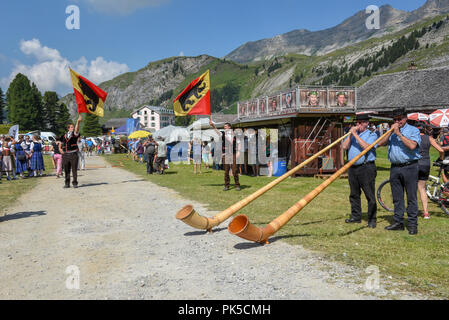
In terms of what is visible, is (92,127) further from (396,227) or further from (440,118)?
(396,227)

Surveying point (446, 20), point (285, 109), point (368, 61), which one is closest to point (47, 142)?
point (285, 109)

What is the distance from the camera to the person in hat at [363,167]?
6461 mm

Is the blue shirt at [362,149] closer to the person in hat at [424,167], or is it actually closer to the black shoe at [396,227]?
the black shoe at [396,227]

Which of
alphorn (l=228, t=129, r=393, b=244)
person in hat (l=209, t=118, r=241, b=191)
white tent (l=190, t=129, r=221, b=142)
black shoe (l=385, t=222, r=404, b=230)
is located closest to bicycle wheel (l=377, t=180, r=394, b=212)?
black shoe (l=385, t=222, r=404, b=230)

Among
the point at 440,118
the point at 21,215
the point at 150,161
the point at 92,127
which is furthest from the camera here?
the point at 92,127

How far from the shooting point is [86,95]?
41.3ft

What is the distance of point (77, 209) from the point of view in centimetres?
859

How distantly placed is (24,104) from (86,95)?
88.6 metres

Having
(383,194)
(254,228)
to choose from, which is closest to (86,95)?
(254,228)

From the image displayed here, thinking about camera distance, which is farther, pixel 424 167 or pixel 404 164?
pixel 424 167

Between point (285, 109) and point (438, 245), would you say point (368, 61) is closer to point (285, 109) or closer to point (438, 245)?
point (285, 109)

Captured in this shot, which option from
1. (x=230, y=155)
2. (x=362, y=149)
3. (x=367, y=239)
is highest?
(x=362, y=149)
